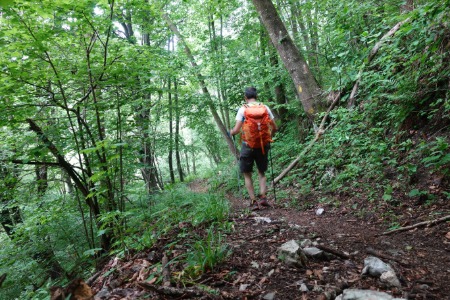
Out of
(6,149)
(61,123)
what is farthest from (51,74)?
(6,149)

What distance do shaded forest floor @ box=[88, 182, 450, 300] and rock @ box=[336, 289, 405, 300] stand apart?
114 millimetres

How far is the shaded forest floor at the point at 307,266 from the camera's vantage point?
2.20 m

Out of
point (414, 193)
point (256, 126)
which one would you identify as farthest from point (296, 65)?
point (414, 193)

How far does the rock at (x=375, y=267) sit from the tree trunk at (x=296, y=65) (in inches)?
199

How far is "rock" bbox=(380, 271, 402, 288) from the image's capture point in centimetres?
215

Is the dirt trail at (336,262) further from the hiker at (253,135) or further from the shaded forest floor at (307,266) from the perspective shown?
the hiker at (253,135)

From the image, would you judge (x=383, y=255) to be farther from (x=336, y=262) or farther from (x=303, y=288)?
(x=303, y=288)

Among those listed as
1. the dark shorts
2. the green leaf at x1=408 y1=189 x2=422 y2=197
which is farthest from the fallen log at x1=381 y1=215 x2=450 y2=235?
the dark shorts

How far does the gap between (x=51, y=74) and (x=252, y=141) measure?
345 cm

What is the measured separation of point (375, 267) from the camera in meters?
2.34

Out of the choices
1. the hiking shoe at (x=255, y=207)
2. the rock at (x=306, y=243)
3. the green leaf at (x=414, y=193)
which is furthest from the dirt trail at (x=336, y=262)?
the hiking shoe at (x=255, y=207)

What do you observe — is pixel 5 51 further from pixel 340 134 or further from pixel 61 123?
pixel 340 134

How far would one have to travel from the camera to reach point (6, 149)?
4781 millimetres

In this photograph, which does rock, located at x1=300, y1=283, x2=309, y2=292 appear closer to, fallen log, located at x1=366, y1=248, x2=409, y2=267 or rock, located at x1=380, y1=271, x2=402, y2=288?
rock, located at x1=380, y1=271, x2=402, y2=288
